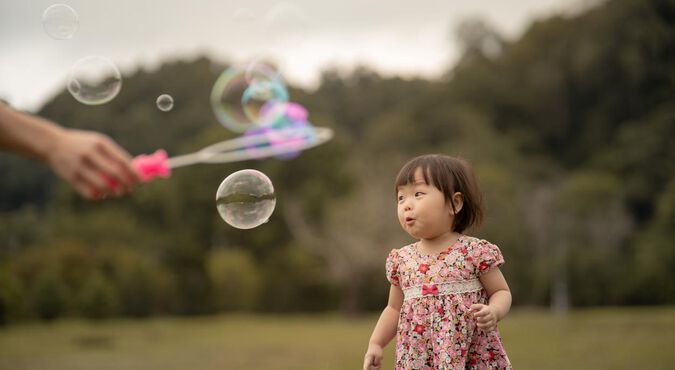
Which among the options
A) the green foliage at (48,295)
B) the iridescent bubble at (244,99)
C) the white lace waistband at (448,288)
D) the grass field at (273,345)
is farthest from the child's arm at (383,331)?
the green foliage at (48,295)

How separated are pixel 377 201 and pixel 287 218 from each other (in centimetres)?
493

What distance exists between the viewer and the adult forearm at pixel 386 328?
11.9 feet

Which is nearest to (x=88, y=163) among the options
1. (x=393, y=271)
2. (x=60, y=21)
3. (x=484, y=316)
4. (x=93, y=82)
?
(x=484, y=316)

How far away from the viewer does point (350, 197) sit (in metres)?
33.5

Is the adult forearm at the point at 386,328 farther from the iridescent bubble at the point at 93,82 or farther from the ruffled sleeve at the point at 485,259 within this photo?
the iridescent bubble at the point at 93,82

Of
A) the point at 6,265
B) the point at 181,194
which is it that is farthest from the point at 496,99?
the point at 6,265

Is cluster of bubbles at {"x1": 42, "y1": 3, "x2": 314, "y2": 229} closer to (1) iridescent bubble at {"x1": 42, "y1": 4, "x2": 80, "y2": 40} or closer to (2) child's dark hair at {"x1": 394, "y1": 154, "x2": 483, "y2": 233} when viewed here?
(1) iridescent bubble at {"x1": 42, "y1": 4, "x2": 80, "y2": 40}

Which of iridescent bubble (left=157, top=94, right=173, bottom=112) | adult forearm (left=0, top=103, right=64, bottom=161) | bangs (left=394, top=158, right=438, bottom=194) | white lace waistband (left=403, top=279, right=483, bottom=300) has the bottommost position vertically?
white lace waistband (left=403, top=279, right=483, bottom=300)

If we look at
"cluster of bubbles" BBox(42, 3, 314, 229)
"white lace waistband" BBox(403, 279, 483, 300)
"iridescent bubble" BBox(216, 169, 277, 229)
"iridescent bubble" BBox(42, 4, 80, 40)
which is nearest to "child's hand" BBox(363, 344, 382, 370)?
"white lace waistband" BBox(403, 279, 483, 300)

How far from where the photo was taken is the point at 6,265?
82.7ft

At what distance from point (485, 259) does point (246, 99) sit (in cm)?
441

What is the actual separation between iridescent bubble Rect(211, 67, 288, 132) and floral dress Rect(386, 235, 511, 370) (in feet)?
13.0

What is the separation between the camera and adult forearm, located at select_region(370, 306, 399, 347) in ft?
11.9

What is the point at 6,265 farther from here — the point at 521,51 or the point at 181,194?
the point at 521,51
